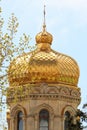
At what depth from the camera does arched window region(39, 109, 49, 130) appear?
4056 cm

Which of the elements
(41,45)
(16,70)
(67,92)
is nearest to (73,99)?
(67,92)

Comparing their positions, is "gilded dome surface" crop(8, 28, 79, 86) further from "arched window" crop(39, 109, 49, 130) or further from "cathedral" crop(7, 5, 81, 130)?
"arched window" crop(39, 109, 49, 130)

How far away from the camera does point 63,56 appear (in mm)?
41719

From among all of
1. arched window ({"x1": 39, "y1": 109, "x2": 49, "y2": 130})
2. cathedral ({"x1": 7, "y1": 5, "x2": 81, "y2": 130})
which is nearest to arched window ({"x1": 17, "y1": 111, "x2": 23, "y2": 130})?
cathedral ({"x1": 7, "y1": 5, "x2": 81, "y2": 130})

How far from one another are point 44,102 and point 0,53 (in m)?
20.7

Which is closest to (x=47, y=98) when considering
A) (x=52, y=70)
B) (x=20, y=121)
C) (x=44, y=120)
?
(x=44, y=120)

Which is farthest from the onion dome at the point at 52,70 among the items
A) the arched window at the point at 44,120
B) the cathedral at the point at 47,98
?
the arched window at the point at 44,120

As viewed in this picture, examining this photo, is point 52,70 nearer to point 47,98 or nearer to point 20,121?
point 47,98

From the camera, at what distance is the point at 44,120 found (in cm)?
4078

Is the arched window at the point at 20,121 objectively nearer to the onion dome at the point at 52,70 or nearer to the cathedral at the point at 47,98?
the cathedral at the point at 47,98

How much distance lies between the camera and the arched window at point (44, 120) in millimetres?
40562

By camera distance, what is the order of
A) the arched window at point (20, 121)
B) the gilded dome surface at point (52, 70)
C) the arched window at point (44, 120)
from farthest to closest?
the arched window at point (20, 121) → the arched window at point (44, 120) → the gilded dome surface at point (52, 70)

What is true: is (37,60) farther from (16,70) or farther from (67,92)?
(16,70)

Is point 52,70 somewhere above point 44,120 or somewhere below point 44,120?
above
